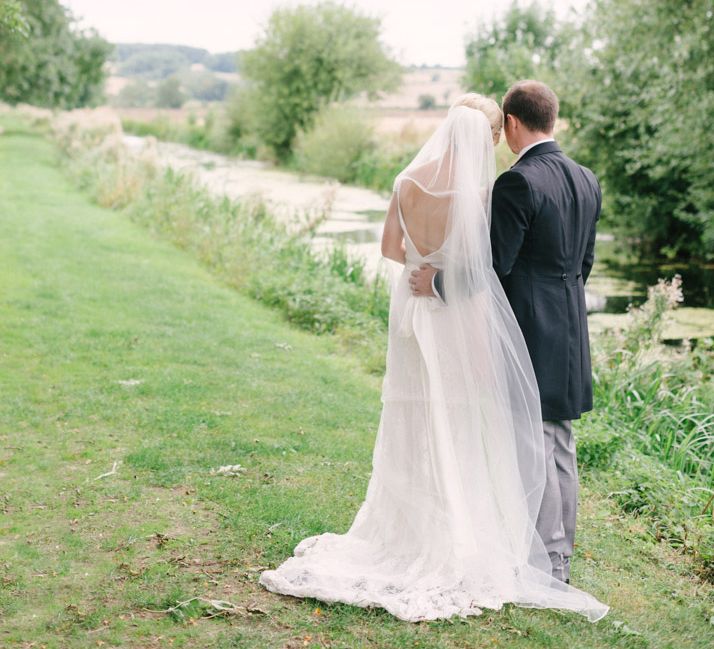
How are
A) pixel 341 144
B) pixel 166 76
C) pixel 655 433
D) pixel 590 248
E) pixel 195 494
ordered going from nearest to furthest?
pixel 590 248, pixel 195 494, pixel 655 433, pixel 341 144, pixel 166 76

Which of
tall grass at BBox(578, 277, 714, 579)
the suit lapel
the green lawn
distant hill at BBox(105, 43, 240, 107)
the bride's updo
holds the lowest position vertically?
the green lawn

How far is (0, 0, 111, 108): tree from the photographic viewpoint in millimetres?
34938

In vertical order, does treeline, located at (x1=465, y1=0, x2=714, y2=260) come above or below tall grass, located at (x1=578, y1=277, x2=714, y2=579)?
above

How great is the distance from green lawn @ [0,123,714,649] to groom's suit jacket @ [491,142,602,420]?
3.43 ft

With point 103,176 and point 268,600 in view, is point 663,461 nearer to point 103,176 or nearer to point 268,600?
point 268,600

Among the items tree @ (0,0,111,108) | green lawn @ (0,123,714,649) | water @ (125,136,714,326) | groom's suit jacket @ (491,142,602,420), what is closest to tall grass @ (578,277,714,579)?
green lawn @ (0,123,714,649)

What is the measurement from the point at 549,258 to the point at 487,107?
731 millimetres

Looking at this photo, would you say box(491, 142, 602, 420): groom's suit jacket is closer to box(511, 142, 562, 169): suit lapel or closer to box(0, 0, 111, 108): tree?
box(511, 142, 562, 169): suit lapel

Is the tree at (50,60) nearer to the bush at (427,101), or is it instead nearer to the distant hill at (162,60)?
the bush at (427,101)

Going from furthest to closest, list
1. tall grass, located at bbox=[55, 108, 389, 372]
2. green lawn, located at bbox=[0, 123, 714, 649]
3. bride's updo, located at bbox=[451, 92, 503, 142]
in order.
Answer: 1. tall grass, located at bbox=[55, 108, 389, 372]
2. bride's updo, located at bbox=[451, 92, 503, 142]
3. green lawn, located at bbox=[0, 123, 714, 649]

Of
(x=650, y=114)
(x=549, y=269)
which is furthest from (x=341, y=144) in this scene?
(x=549, y=269)

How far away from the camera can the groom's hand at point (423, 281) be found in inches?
154

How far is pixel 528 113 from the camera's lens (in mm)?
3828

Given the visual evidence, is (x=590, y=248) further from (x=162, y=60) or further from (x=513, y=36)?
(x=162, y=60)
